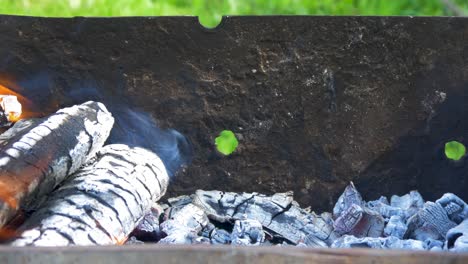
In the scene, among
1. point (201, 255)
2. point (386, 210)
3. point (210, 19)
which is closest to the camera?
point (201, 255)

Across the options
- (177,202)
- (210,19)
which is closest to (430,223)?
(177,202)

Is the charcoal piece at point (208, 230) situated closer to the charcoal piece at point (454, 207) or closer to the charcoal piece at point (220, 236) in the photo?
the charcoal piece at point (220, 236)

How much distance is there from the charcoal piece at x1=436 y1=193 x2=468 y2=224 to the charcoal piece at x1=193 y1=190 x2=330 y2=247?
11.7 inches

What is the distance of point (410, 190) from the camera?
7.92ft

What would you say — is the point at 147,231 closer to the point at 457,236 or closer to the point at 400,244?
the point at 400,244

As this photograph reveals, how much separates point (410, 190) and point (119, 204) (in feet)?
2.80

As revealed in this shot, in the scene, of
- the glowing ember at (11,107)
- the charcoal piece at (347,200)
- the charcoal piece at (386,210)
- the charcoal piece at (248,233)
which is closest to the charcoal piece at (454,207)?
the charcoal piece at (386,210)

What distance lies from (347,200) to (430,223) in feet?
0.82

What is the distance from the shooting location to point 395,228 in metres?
2.19

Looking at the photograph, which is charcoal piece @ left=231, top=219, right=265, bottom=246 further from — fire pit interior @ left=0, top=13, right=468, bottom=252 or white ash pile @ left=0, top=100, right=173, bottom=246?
white ash pile @ left=0, top=100, right=173, bottom=246

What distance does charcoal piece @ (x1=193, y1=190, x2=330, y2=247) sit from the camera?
223 centimetres

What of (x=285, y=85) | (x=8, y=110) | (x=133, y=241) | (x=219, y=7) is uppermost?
(x=219, y=7)

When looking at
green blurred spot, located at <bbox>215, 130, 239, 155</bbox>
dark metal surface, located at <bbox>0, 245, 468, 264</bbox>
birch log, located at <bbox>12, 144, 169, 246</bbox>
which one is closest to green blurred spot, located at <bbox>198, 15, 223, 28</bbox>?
green blurred spot, located at <bbox>215, 130, 239, 155</bbox>

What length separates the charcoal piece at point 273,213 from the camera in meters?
2.23
